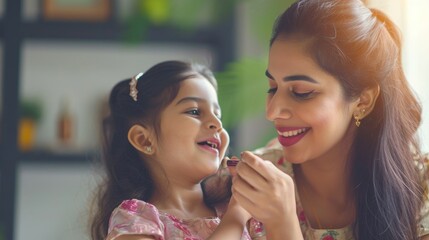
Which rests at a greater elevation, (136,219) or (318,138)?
(318,138)

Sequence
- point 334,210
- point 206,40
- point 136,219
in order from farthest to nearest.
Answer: point 206,40
point 334,210
point 136,219

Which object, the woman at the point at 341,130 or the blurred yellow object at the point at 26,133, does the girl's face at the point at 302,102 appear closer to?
the woman at the point at 341,130

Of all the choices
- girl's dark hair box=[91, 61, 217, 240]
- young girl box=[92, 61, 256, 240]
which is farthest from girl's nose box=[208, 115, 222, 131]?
girl's dark hair box=[91, 61, 217, 240]

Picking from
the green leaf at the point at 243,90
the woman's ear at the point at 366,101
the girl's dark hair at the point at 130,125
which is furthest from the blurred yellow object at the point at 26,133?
the woman's ear at the point at 366,101

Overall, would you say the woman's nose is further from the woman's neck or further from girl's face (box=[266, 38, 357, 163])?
the woman's neck

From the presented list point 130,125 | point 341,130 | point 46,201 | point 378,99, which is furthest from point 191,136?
point 46,201

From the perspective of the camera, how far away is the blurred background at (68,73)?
328 centimetres

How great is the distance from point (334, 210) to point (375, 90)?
309 millimetres

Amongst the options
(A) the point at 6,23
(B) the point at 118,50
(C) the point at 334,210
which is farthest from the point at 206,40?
(C) the point at 334,210

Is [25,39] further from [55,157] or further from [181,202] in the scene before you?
[181,202]

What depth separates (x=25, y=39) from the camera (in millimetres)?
3484

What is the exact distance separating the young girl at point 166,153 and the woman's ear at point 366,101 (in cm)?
32

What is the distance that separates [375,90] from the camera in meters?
1.62

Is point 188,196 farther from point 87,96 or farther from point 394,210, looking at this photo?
point 87,96
